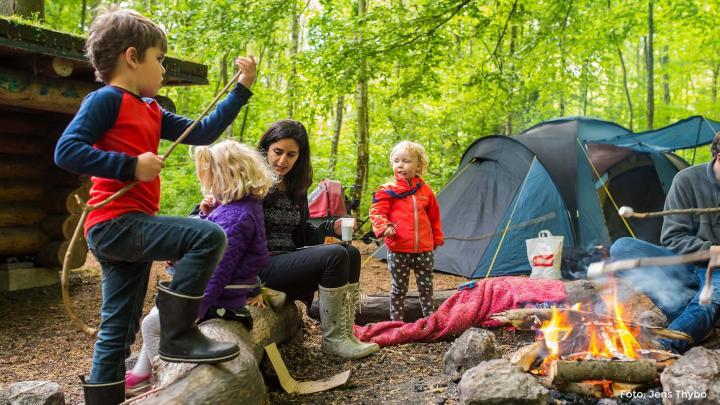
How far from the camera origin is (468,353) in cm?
307

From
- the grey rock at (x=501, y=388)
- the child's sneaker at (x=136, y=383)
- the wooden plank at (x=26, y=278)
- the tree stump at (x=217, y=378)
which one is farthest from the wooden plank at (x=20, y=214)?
the grey rock at (x=501, y=388)

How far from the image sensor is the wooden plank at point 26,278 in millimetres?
5562

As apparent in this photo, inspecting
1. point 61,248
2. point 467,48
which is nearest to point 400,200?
point 61,248

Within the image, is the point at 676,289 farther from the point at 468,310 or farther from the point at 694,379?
the point at 694,379

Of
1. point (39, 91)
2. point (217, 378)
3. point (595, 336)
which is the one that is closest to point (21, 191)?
point (39, 91)

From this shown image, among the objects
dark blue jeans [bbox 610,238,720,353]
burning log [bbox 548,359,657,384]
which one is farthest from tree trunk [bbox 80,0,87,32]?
burning log [bbox 548,359,657,384]

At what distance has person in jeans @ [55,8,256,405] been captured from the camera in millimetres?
2182

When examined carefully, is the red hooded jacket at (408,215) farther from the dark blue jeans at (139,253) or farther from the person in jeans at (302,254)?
the dark blue jeans at (139,253)

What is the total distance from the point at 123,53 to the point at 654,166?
767 cm

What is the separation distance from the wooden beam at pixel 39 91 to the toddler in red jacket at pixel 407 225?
2.75 m

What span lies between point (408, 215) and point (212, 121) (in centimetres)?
223

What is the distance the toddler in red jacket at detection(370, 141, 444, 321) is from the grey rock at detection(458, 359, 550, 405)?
193 cm

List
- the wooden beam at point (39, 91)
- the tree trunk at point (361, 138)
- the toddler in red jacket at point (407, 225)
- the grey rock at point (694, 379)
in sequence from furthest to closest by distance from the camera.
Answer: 1. the tree trunk at point (361, 138)
2. the toddler in red jacket at point (407, 225)
3. the wooden beam at point (39, 91)
4. the grey rock at point (694, 379)

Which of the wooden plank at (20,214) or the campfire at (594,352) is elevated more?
the wooden plank at (20,214)
